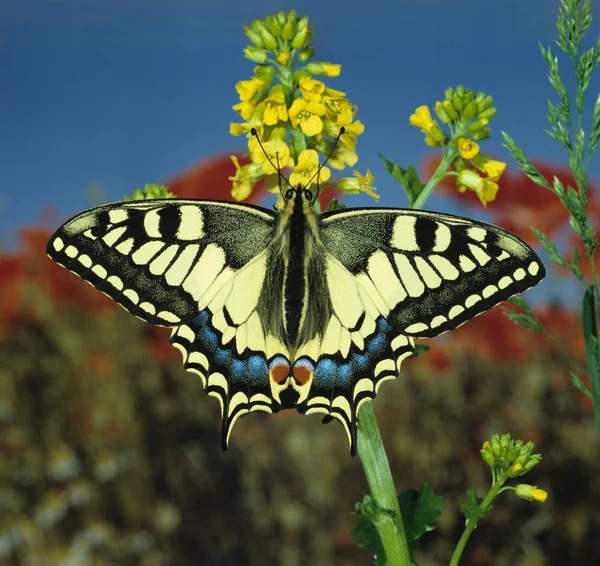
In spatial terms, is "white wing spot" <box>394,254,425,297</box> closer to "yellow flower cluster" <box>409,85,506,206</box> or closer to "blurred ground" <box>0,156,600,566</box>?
"yellow flower cluster" <box>409,85,506,206</box>

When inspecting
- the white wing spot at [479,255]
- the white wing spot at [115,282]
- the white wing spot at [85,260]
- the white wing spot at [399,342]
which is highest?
the white wing spot at [85,260]

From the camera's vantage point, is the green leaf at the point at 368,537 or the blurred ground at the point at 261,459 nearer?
the green leaf at the point at 368,537

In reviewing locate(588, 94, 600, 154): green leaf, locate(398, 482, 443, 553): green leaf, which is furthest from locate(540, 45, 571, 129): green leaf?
locate(398, 482, 443, 553): green leaf

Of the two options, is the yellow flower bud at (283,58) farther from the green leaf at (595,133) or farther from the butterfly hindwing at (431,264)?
the green leaf at (595,133)

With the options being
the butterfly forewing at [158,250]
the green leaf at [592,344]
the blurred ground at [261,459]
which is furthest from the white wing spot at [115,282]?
the blurred ground at [261,459]

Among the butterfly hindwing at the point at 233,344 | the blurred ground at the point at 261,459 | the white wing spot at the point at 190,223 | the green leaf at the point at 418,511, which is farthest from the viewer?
the blurred ground at the point at 261,459

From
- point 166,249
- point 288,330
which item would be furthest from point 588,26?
point 166,249
